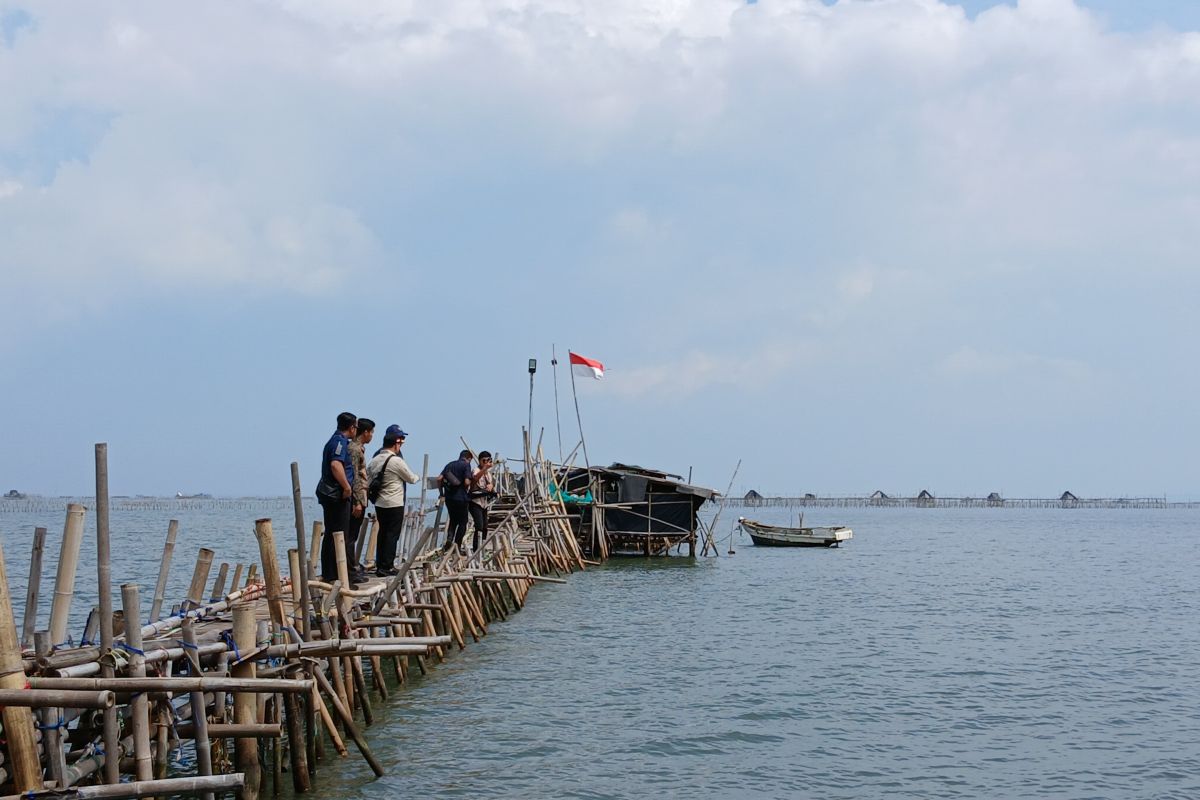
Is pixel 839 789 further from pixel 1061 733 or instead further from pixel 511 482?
pixel 511 482

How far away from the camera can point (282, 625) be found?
897 cm

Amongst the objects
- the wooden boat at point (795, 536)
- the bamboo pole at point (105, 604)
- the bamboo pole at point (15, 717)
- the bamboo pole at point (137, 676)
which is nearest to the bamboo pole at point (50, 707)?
the bamboo pole at point (15, 717)

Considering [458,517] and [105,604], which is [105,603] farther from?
[458,517]

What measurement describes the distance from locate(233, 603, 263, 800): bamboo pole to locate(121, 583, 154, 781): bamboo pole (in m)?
1.10

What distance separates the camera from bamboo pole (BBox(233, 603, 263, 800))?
8203mm

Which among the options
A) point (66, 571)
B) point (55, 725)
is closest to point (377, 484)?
point (66, 571)

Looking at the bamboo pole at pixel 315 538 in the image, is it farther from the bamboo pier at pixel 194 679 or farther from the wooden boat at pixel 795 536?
the wooden boat at pixel 795 536

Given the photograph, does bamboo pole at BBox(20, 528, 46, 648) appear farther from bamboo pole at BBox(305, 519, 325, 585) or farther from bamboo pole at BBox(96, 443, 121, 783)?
bamboo pole at BBox(305, 519, 325, 585)

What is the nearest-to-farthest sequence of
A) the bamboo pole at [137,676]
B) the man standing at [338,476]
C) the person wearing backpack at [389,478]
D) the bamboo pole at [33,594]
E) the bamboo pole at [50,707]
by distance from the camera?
the bamboo pole at [50,707] < the bamboo pole at [137,676] < the bamboo pole at [33,594] < the man standing at [338,476] < the person wearing backpack at [389,478]

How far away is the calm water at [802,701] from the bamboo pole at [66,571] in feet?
9.56

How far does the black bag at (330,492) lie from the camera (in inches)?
479

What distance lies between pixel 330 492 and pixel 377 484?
5.30 ft

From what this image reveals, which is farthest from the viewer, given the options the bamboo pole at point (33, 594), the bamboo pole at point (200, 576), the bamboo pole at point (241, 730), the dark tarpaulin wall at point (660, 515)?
the dark tarpaulin wall at point (660, 515)

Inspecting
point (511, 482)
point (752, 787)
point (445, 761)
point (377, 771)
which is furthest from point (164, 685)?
point (511, 482)
